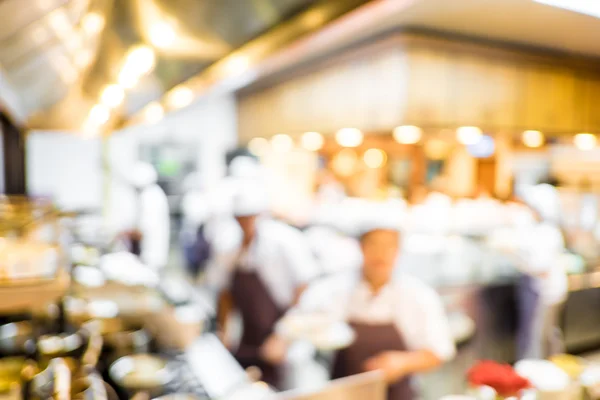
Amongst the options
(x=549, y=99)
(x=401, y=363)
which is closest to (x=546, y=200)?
(x=549, y=99)

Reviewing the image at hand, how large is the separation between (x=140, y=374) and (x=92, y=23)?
119 centimetres

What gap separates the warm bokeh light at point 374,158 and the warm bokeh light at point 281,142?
1041mm

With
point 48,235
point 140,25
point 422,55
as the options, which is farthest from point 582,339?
point 140,25

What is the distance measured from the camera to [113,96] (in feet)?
8.11

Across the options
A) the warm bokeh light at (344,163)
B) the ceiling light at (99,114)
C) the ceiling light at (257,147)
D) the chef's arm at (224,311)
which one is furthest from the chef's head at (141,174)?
the chef's arm at (224,311)

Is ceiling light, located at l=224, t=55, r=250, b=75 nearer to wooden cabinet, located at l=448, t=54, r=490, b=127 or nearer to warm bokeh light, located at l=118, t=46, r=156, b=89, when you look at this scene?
warm bokeh light, located at l=118, t=46, r=156, b=89

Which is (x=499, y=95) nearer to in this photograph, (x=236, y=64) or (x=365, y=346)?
(x=365, y=346)

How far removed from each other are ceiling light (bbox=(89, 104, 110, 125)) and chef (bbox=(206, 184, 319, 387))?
1060mm

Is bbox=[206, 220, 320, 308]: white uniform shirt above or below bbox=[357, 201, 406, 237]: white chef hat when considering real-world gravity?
below

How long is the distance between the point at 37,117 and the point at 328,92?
2113 millimetres

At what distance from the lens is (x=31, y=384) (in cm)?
154

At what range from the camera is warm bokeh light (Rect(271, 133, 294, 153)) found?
4.82 meters

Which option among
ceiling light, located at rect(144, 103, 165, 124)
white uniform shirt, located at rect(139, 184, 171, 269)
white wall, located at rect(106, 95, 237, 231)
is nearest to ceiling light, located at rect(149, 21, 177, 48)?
ceiling light, located at rect(144, 103, 165, 124)

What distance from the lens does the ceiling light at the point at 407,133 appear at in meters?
3.07
